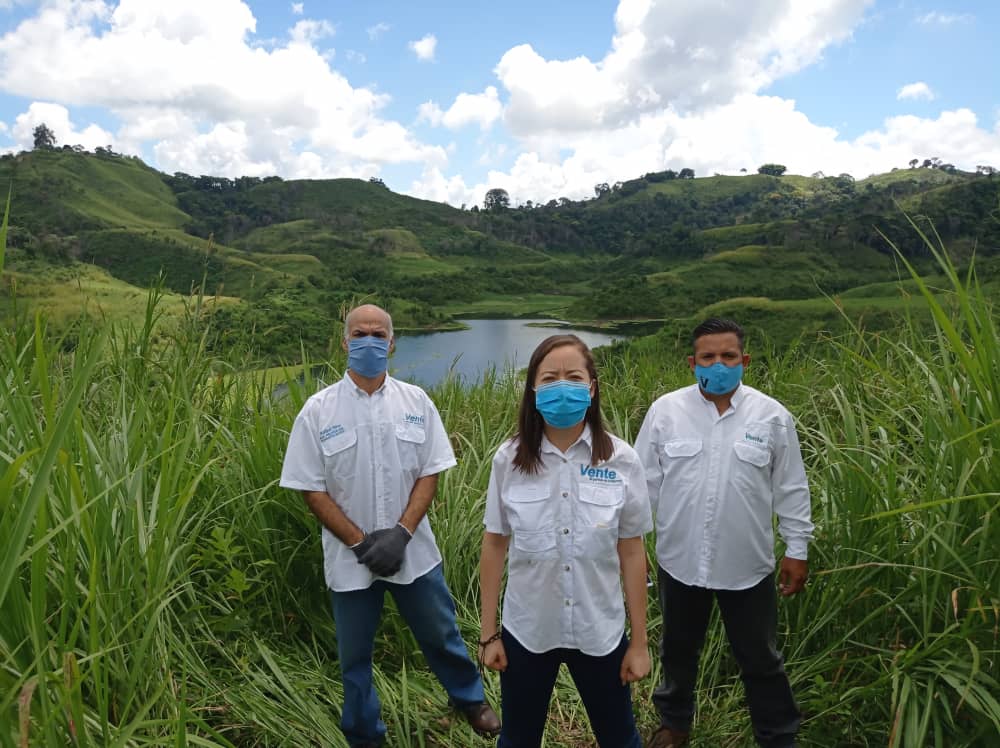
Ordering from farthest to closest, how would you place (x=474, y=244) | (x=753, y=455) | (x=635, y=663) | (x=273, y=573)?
(x=474, y=244)
(x=273, y=573)
(x=753, y=455)
(x=635, y=663)

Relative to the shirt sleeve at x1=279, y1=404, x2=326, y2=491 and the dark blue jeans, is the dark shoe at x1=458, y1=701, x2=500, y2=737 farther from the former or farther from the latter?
the shirt sleeve at x1=279, y1=404, x2=326, y2=491

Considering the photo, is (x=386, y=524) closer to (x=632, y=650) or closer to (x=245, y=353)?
(x=632, y=650)

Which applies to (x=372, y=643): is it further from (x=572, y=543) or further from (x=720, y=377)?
(x=720, y=377)

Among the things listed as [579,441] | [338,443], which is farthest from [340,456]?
[579,441]

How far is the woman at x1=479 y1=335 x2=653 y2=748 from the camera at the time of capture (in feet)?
5.82

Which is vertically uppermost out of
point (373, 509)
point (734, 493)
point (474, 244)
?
point (474, 244)

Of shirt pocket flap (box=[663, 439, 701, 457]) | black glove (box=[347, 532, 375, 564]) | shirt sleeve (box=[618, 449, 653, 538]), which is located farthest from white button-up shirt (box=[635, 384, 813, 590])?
black glove (box=[347, 532, 375, 564])

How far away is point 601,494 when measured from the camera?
1795mm

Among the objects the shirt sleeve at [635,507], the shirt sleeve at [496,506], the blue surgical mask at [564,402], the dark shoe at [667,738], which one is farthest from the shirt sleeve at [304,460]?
the dark shoe at [667,738]

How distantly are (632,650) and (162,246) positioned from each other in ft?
299

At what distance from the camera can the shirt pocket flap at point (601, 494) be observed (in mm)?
1788

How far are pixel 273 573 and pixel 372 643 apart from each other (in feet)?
2.10

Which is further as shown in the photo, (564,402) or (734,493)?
(734,493)

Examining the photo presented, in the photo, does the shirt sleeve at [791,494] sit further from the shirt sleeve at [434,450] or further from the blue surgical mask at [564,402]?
the shirt sleeve at [434,450]
